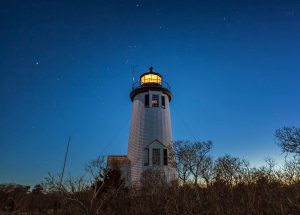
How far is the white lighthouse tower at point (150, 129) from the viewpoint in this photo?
27734mm

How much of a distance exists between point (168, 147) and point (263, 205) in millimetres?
18296

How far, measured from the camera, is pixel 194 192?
1578 cm

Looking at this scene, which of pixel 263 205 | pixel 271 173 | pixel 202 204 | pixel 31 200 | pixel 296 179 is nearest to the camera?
pixel 263 205

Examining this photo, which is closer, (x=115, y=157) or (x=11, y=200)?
(x=11, y=200)

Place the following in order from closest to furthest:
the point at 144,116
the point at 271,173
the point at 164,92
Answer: the point at 271,173
the point at 144,116
the point at 164,92

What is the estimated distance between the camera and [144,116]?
30.2m

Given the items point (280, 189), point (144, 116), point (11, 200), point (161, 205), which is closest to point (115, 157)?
point (144, 116)

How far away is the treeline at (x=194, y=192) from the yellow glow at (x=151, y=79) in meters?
10.4

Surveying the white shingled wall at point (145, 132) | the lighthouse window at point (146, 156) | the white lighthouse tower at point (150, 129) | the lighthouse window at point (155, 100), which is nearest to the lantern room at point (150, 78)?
the white lighthouse tower at point (150, 129)

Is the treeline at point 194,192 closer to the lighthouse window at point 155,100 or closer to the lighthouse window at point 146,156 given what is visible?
the lighthouse window at point 146,156

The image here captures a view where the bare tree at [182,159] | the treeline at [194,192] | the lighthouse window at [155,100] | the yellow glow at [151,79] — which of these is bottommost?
the treeline at [194,192]

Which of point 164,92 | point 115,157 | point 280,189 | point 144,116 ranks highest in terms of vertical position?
point 164,92

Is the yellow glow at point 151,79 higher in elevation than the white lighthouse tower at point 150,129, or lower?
higher

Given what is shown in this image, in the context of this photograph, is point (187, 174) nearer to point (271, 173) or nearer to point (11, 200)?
point (271, 173)
